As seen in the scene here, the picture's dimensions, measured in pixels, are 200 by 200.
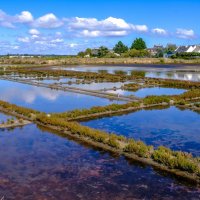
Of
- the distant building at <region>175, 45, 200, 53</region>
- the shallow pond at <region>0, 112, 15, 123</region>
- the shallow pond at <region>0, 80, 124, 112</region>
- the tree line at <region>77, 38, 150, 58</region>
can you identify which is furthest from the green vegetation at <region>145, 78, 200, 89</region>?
the distant building at <region>175, 45, 200, 53</region>

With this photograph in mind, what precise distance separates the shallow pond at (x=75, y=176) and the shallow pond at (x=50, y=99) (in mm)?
7700

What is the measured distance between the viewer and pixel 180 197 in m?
8.93

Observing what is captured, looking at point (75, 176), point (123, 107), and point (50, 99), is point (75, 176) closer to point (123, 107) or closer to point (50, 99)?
point (123, 107)

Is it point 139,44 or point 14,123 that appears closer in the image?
point 14,123

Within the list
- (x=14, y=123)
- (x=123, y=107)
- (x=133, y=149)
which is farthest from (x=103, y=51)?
(x=133, y=149)

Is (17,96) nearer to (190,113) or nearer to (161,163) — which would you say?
(190,113)

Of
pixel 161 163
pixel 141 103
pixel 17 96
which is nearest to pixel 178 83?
pixel 141 103

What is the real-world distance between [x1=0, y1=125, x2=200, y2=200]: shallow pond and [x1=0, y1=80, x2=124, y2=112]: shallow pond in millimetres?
7700

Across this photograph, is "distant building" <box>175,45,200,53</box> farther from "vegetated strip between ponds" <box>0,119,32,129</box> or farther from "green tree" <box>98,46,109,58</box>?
"vegetated strip between ponds" <box>0,119,32,129</box>

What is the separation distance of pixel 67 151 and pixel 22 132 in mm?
3351

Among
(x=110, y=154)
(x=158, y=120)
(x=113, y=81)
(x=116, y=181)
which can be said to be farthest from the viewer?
(x=113, y=81)

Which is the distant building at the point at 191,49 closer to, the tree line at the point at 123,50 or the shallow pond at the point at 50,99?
the tree line at the point at 123,50

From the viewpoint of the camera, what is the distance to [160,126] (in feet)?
52.9

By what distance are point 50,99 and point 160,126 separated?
32.1 feet
